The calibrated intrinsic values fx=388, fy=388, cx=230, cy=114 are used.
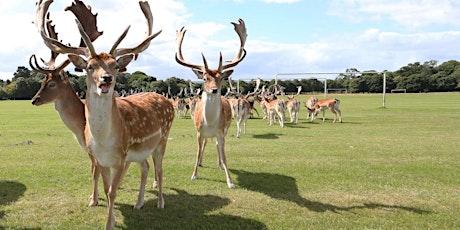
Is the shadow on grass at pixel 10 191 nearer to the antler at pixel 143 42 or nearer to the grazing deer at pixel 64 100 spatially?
the grazing deer at pixel 64 100

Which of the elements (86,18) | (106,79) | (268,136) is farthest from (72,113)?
(268,136)

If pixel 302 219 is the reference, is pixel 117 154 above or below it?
above

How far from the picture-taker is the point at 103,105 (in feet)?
14.7

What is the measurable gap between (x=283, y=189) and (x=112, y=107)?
3697 mm

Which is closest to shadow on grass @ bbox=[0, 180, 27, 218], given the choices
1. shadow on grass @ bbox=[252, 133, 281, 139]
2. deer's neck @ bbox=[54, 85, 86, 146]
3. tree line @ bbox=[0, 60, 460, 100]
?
deer's neck @ bbox=[54, 85, 86, 146]

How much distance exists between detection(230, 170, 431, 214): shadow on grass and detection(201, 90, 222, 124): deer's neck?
136 cm

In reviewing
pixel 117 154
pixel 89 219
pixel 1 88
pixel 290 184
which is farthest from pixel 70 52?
pixel 1 88

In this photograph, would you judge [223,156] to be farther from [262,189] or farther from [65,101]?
[65,101]

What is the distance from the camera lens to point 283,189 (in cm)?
708

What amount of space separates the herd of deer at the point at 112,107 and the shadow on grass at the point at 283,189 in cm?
60

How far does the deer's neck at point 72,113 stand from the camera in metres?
5.78

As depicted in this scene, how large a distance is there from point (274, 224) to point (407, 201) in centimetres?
250

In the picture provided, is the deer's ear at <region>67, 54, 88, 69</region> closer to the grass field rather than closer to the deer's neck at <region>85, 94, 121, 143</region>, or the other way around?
the deer's neck at <region>85, 94, 121, 143</region>

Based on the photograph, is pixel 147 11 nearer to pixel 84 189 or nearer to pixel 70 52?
pixel 70 52
